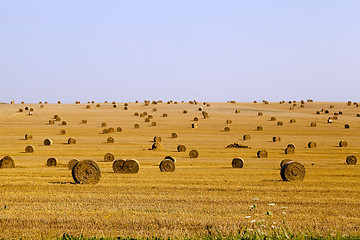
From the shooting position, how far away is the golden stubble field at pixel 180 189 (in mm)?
15898

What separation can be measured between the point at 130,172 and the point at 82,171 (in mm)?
5413

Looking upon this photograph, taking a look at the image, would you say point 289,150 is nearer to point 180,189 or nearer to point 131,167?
point 131,167

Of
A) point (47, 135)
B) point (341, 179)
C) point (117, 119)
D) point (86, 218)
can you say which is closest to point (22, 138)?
point (47, 135)

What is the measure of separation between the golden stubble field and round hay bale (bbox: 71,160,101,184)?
0.52 metres

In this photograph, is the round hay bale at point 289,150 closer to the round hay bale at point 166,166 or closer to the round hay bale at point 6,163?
the round hay bale at point 166,166

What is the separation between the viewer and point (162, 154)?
45406 mm

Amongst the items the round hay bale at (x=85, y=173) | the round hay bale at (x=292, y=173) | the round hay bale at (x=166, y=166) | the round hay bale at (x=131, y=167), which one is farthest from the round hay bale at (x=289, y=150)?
the round hay bale at (x=85, y=173)

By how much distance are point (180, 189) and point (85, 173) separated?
488 cm

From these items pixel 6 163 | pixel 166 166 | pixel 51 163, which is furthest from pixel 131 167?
pixel 6 163

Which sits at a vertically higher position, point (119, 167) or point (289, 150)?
point (289, 150)

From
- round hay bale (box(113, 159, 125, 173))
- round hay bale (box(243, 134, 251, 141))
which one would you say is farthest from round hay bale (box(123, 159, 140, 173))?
round hay bale (box(243, 134, 251, 141))

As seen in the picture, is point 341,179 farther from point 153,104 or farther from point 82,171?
point 153,104

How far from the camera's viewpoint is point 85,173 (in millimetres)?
25656

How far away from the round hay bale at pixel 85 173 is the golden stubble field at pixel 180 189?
52 cm
